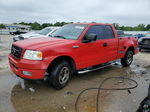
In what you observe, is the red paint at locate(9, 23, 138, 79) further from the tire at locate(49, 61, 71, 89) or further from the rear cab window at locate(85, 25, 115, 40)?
the tire at locate(49, 61, 71, 89)

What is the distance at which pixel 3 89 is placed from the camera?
11.8 feet

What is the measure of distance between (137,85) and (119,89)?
27.9 inches

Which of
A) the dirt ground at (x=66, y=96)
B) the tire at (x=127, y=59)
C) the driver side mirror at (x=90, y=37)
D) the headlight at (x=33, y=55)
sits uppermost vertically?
the driver side mirror at (x=90, y=37)

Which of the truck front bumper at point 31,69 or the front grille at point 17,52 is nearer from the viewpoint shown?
the truck front bumper at point 31,69

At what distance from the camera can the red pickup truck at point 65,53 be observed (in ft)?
10.2

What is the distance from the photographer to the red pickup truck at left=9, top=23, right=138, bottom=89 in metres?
3.11

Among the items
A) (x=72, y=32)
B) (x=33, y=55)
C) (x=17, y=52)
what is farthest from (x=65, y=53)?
(x=17, y=52)

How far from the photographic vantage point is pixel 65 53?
11.4 ft

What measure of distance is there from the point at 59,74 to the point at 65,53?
56 cm

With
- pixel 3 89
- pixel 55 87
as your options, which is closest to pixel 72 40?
pixel 55 87

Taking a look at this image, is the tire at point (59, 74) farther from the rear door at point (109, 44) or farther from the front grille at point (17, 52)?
the rear door at point (109, 44)

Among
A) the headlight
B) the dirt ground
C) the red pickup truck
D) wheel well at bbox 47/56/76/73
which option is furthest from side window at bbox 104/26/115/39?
the headlight

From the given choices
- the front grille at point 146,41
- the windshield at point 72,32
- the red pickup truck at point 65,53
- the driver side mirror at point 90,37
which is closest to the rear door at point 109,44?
the red pickup truck at point 65,53

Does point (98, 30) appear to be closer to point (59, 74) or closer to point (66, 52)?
point (66, 52)
